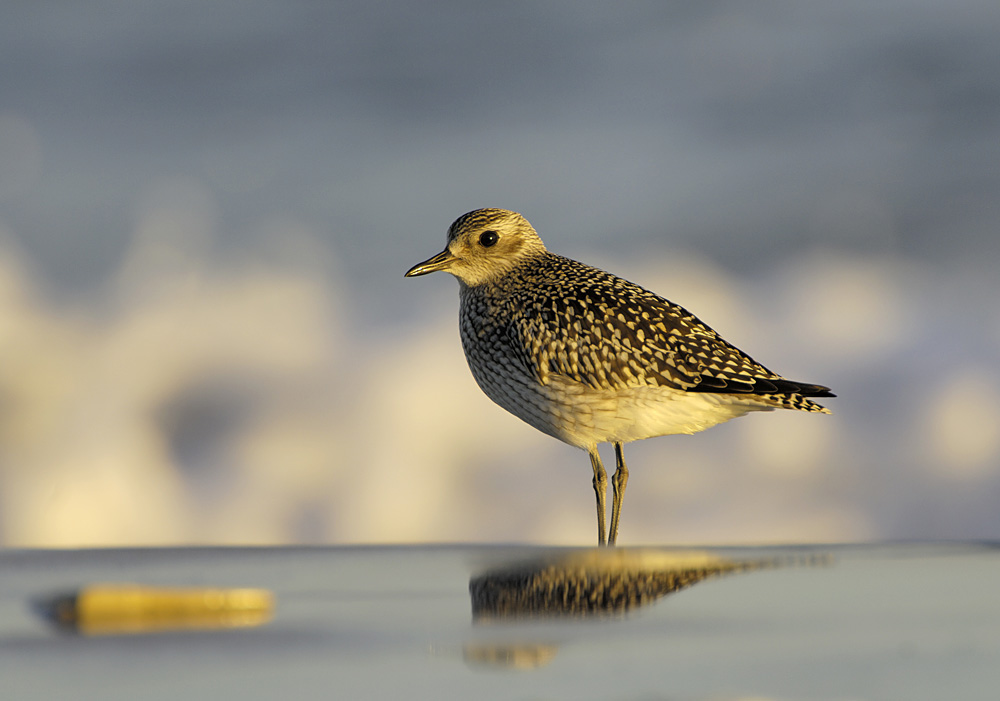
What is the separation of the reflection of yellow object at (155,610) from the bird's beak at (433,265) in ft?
17.0

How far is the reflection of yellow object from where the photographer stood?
16.3ft

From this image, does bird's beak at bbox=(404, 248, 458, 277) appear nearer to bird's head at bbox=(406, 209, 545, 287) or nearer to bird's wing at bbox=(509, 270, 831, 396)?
bird's head at bbox=(406, 209, 545, 287)

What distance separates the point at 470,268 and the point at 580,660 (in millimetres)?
6273

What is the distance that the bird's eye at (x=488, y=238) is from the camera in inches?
406

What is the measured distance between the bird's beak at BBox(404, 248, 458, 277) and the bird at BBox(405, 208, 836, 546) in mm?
517

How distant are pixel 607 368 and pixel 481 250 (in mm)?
1845

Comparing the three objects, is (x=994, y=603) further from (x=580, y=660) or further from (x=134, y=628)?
(x=134, y=628)

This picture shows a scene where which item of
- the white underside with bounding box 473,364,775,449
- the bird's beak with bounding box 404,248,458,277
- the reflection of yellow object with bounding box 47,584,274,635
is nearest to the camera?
the reflection of yellow object with bounding box 47,584,274,635

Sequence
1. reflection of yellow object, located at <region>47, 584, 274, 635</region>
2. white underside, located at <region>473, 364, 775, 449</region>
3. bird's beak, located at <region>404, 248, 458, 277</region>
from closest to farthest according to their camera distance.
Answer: reflection of yellow object, located at <region>47, 584, 274, 635</region> → white underside, located at <region>473, 364, 775, 449</region> → bird's beak, located at <region>404, 248, 458, 277</region>

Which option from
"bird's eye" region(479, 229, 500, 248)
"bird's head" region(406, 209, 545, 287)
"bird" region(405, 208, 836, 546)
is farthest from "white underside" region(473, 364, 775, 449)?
"bird's eye" region(479, 229, 500, 248)

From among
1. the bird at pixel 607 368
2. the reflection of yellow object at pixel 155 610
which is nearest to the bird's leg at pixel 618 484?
the bird at pixel 607 368

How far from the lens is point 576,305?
9391mm

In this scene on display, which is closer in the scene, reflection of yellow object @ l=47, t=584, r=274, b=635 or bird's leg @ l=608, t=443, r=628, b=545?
reflection of yellow object @ l=47, t=584, r=274, b=635

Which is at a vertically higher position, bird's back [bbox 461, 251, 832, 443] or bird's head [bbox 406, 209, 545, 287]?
bird's head [bbox 406, 209, 545, 287]
